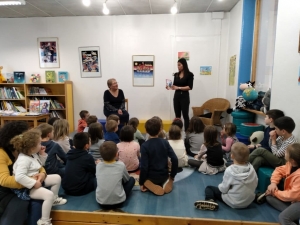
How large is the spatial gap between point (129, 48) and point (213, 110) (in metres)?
2.51

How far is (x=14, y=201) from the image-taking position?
1754 mm

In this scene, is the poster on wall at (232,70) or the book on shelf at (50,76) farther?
the book on shelf at (50,76)

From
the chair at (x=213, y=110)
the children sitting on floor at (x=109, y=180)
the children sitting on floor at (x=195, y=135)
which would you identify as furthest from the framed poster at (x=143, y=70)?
the children sitting on floor at (x=109, y=180)

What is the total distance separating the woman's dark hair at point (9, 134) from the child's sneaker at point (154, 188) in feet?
4.08

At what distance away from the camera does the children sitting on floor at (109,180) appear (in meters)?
1.95

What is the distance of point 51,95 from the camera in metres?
5.37

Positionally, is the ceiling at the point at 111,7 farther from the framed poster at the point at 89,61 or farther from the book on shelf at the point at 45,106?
the book on shelf at the point at 45,106

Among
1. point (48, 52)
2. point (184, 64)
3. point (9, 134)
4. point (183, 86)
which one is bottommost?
point (9, 134)

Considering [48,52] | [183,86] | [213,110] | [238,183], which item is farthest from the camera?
[48,52]

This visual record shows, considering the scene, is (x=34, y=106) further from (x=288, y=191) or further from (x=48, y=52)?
(x=288, y=191)

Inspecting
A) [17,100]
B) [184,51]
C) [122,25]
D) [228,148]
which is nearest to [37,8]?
[122,25]

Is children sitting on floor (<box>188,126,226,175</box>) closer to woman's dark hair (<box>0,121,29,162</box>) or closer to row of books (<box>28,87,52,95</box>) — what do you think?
woman's dark hair (<box>0,121,29,162</box>)

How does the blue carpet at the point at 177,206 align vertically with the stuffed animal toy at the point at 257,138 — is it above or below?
below

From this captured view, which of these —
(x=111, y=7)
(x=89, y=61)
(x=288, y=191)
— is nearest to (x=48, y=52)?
(x=89, y=61)
